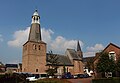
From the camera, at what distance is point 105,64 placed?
128 ft

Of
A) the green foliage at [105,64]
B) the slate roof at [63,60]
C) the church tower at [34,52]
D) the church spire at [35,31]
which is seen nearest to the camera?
the green foliage at [105,64]

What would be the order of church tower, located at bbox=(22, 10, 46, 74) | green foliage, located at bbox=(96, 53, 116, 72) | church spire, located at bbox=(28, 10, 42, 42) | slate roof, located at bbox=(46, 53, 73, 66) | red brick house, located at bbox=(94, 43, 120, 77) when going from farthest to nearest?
slate roof, located at bbox=(46, 53, 73, 66) → church spire, located at bbox=(28, 10, 42, 42) → church tower, located at bbox=(22, 10, 46, 74) → red brick house, located at bbox=(94, 43, 120, 77) → green foliage, located at bbox=(96, 53, 116, 72)

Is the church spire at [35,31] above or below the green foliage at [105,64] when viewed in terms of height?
above

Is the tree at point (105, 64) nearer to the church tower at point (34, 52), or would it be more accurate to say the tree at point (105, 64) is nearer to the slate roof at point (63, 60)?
the church tower at point (34, 52)

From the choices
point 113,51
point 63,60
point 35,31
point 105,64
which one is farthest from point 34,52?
point 105,64

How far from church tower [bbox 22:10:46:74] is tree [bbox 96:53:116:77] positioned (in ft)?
128

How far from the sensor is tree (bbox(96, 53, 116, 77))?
3883cm

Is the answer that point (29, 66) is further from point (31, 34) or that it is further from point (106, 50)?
point (106, 50)

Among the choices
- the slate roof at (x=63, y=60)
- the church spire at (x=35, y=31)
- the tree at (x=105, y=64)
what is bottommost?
the tree at (x=105, y=64)

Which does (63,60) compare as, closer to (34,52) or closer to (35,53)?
(35,53)

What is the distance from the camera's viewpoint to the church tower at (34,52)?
7488 cm

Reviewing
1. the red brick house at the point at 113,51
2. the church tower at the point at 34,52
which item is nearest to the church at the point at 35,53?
the church tower at the point at 34,52

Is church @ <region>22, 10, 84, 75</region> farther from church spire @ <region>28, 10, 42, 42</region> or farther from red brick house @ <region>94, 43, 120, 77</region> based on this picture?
red brick house @ <region>94, 43, 120, 77</region>

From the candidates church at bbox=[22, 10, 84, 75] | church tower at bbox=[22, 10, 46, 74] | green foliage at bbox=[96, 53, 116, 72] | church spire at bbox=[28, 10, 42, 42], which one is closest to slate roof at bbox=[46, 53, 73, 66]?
church at bbox=[22, 10, 84, 75]
